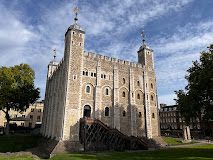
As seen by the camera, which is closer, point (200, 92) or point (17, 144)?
point (200, 92)

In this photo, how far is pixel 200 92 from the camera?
741 inches

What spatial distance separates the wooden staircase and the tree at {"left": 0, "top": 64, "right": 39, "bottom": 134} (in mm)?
17343

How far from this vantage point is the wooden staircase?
21.7 m

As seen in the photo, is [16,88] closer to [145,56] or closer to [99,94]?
[99,94]

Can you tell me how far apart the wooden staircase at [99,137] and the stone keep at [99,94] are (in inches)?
59.4

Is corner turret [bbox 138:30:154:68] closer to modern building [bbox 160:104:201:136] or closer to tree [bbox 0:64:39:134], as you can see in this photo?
tree [bbox 0:64:39:134]

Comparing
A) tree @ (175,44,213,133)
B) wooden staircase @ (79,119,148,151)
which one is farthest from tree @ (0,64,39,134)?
tree @ (175,44,213,133)

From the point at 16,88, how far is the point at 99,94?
1796cm

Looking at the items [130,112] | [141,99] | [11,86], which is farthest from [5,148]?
[141,99]

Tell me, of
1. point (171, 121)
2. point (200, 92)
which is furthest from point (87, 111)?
point (171, 121)

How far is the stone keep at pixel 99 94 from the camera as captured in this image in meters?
23.5

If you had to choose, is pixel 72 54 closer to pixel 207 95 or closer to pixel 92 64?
pixel 92 64

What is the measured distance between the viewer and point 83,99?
2542 cm

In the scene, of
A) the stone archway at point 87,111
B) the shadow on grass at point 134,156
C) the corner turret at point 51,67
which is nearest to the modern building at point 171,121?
the shadow on grass at point 134,156
